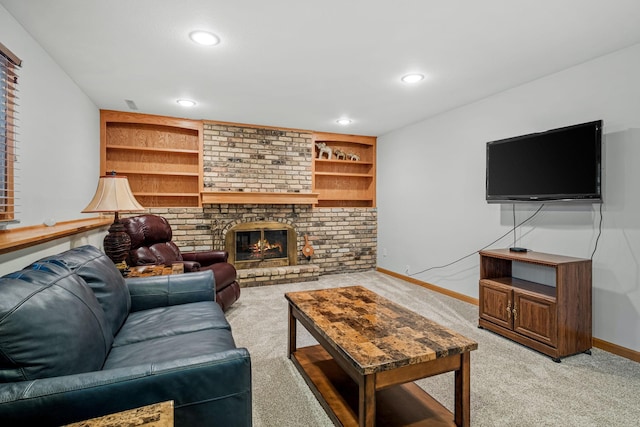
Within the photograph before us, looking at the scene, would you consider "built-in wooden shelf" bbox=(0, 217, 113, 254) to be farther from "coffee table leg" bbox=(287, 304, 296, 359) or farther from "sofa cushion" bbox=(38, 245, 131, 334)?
"coffee table leg" bbox=(287, 304, 296, 359)

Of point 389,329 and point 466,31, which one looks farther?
point 466,31

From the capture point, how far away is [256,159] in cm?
500

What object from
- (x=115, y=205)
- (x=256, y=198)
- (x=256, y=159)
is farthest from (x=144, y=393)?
(x=256, y=159)

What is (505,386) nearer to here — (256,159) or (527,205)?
(527,205)

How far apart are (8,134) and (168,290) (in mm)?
1381

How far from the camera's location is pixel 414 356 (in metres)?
1.45

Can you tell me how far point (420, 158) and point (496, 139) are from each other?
126 cm

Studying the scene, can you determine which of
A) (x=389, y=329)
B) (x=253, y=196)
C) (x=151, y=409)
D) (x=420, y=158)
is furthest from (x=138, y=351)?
(x=420, y=158)

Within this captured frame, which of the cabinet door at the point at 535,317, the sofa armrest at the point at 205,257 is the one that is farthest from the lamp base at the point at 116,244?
the cabinet door at the point at 535,317

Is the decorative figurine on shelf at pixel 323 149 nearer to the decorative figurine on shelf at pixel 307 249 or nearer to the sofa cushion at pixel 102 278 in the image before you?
the decorative figurine on shelf at pixel 307 249

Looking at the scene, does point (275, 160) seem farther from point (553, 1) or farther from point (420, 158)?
point (553, 1)

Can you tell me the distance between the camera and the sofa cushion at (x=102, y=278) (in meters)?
1.66

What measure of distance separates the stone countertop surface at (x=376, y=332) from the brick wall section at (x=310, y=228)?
2.85 metres

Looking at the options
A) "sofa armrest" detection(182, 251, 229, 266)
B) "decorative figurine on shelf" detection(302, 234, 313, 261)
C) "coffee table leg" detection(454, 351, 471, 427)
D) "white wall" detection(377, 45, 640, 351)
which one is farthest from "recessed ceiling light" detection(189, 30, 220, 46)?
"decorative figurine on shelf" detection(302, 234, 313, 261)
